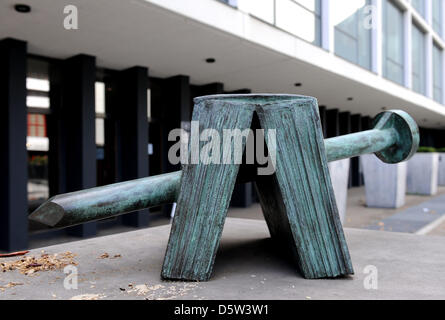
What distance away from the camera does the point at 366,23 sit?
12.7 meters

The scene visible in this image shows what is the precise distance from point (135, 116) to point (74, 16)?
3.25 m

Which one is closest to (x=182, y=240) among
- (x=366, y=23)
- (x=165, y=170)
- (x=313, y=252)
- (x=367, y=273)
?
(x=313, y=252)

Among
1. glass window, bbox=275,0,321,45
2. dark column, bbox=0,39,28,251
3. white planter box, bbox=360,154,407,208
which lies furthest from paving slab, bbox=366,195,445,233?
dark column, bbox=0,39,28,251

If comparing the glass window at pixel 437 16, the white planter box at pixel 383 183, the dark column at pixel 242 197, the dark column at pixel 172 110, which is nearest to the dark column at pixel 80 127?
the dark column at pixel 172 110

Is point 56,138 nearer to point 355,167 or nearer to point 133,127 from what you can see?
point 133,127

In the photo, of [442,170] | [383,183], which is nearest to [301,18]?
[383,183]

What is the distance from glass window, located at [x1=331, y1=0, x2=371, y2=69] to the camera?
10.7 metres

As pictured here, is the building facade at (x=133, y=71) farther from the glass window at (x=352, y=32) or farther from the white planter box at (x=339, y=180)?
the white planter box at (x=339, y=180)

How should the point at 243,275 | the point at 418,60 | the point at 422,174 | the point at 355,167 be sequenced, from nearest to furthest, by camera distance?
1. the point at 243,275
2. the point at 422,174
3. the point at 418,60
4. the point at 355,167

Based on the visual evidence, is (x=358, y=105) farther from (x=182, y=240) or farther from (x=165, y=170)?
(x=182, y=240)

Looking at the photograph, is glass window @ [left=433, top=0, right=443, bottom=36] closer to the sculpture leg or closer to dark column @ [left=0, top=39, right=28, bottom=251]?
dark column @ [left=0, top=39, right=28, bottom=251]

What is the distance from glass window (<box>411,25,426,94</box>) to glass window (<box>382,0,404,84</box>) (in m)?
2.21

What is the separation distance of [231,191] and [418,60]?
19524mm

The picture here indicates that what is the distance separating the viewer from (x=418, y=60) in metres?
18.3
